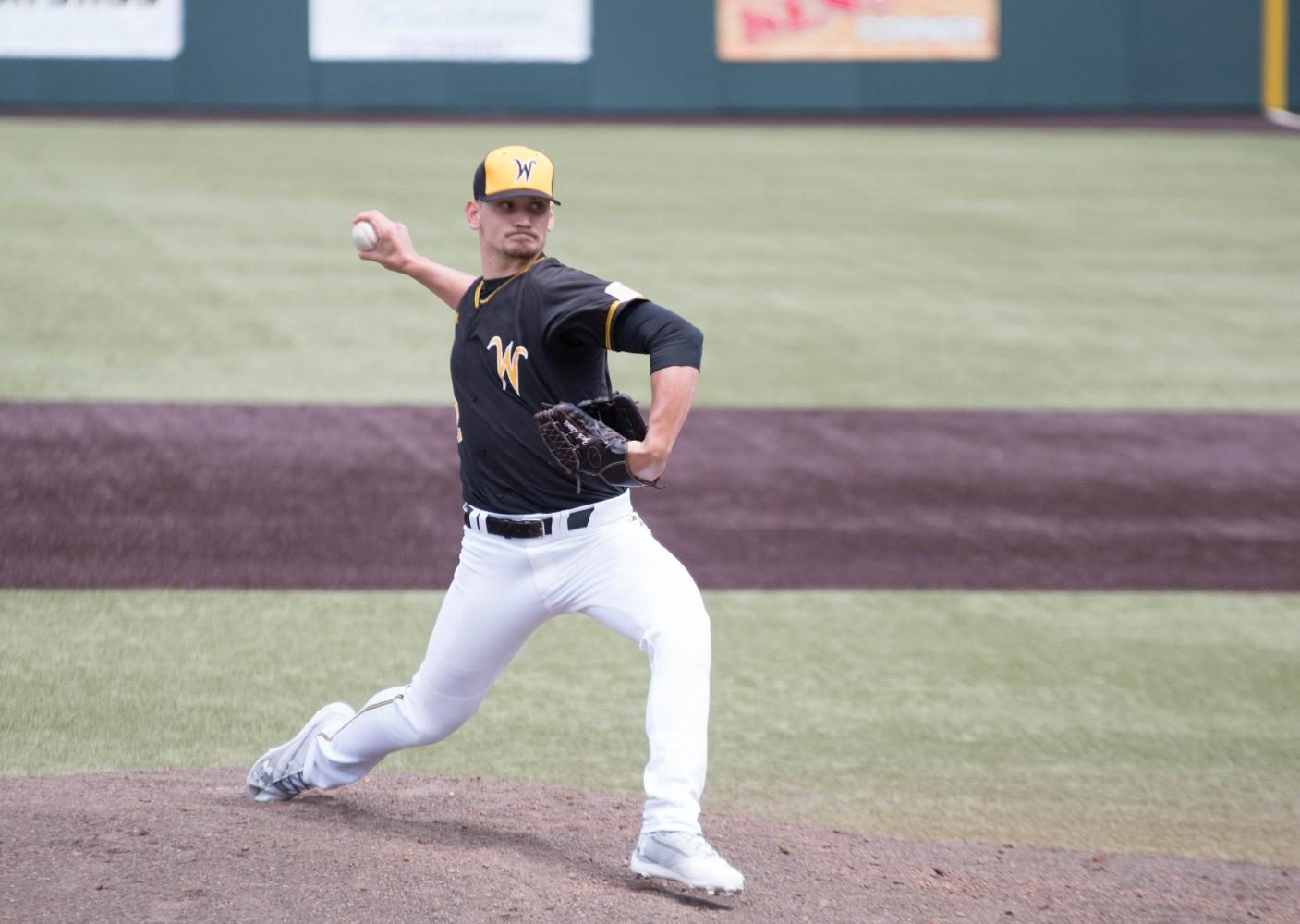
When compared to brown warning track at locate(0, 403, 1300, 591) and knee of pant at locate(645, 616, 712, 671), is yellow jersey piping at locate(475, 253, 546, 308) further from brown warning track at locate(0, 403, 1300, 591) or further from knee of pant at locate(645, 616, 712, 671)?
brown warning track at locate(0, 403, 1300, 591)

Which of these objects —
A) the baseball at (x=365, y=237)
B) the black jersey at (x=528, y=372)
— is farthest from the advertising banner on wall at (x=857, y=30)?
the black jersey at (x=528, y=372)

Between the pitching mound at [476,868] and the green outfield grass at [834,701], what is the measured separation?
0.48 meters

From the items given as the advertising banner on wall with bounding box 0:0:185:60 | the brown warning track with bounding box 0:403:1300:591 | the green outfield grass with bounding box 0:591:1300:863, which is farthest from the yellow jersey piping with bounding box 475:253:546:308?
the advertising banner on wall with bounding box 0:0:185:60

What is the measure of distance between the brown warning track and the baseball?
291 centimetres

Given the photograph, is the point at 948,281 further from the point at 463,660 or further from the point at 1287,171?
the point at 463,660

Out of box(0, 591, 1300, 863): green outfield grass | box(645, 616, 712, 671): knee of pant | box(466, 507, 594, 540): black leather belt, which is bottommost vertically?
box(0, 591, 1300, 863): green outfield grass

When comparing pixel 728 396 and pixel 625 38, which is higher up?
pixel 625 38

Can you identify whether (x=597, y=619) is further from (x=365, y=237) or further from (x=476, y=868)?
(x=365, y=237)

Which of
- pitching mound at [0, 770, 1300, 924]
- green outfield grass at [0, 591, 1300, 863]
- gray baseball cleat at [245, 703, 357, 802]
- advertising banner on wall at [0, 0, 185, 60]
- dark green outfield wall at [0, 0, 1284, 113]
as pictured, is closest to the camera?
pitching mound at [0, 770, 1300, 924]

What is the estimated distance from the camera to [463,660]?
13.4ft

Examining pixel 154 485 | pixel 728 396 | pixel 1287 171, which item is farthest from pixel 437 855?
pixel 1287 171

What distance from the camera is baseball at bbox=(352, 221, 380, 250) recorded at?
4.41m

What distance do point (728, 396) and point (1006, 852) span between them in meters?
6.00

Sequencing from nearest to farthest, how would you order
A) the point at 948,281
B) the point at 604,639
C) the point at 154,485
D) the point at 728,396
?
the point at 604,639
the point at 154,485
the point at 728,396
the point at 948,281
